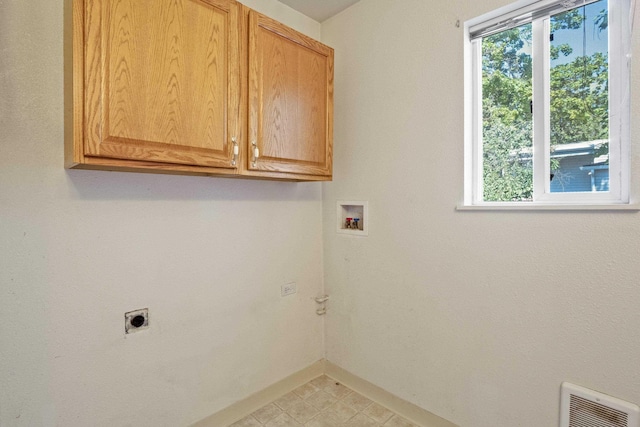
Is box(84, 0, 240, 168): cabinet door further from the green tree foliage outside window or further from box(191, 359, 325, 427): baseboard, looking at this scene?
box(191, 359, 325, 427): baseboard

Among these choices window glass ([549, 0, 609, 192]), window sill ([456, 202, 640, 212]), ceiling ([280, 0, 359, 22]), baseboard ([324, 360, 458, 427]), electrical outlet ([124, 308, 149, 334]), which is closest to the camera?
window sill ([456, 202, 640, 212])

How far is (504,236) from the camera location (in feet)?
4.68

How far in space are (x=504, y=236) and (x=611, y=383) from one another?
2.08ft

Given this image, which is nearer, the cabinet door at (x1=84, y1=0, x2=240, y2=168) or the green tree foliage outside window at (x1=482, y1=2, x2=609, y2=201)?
the cabinet door at (x1=84, y1=0, x2=240, y2=168)

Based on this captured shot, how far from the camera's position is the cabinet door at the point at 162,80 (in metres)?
1.07

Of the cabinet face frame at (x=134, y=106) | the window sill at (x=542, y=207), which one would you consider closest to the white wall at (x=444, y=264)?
the window sill at (x=542, y=207)

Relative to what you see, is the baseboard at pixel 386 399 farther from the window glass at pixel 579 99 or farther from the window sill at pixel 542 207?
the window glass at pixel 579 99

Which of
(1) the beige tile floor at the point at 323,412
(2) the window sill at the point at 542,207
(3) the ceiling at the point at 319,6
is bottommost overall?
(1) the beige tile floor at the point at 323,412

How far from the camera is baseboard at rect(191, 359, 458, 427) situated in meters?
1.71

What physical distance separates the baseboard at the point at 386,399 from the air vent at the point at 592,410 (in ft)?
1.74

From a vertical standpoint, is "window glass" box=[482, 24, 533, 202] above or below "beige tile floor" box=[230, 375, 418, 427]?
above

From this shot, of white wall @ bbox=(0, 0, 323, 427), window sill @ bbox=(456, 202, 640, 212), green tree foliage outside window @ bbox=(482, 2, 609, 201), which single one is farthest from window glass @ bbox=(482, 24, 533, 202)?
white wall @ bbox=(0, 0, 323, 427)

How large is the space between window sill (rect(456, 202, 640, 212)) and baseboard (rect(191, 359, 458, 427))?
1.09 meters

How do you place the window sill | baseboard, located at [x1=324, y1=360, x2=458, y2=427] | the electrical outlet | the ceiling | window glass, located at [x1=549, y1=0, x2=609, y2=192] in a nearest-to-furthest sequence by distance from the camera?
the window sill, window glass, located at [x1=549, y1=0, x2=609, y2=192], the electrical outlet, baseboard, located at [x1=324, y1=360, x2=458, y2=427], the ceiling
